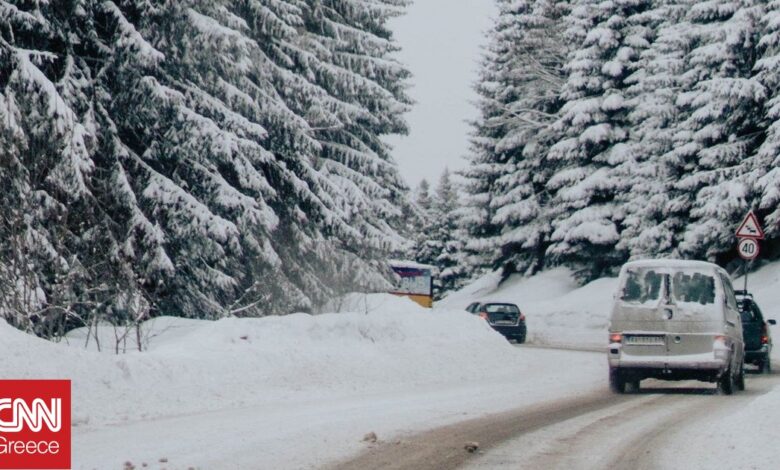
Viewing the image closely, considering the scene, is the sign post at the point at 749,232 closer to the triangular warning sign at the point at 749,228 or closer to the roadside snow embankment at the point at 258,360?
the triangular warning sign at the point at 749,228

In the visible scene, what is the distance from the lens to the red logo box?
339 inches

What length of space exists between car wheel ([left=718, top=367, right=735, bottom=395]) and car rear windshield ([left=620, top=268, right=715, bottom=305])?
1119mm

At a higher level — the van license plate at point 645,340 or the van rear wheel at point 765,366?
the van license plate at point 645,340

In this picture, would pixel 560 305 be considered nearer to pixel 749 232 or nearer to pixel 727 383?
pixel 749 232

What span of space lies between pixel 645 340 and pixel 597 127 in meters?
27.0

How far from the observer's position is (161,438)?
10141 mm

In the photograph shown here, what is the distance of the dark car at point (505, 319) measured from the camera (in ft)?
117

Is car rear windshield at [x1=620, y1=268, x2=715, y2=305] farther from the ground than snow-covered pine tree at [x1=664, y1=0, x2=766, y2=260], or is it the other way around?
snow-covered pine tree at [x1=664, y1=0, x2=766, y2=260]

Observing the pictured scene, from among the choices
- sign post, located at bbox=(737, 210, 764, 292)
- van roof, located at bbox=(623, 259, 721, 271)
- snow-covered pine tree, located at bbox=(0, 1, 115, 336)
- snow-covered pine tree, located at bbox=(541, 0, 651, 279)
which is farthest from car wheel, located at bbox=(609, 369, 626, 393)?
snow-covered pine tree, located at bbox=(541, 0, 651, 279)

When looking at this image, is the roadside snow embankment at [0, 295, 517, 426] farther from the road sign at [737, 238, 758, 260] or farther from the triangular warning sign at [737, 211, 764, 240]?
the road sign at [737, 238, 758, 260]

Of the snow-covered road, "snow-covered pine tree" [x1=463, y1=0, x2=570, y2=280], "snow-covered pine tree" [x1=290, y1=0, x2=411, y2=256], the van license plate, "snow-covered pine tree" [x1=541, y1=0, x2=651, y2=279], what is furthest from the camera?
"snow-covered pine tree" [x1=463, y1=0, x2=570, y2=280]

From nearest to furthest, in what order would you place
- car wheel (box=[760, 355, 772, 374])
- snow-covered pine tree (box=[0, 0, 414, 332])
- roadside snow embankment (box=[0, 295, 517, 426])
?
1. roadside snow embankment (box=[0, 295, 517, 426])
2. snow-covered pine tree (box=[0, 0, 414, 332])
3. car wheel (box=[760, 355, 772, 374])

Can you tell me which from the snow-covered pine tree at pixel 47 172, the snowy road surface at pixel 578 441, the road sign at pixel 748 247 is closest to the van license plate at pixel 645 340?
the snowy road surface at pixel 578 441

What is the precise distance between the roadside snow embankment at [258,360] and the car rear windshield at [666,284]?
3.42 m
